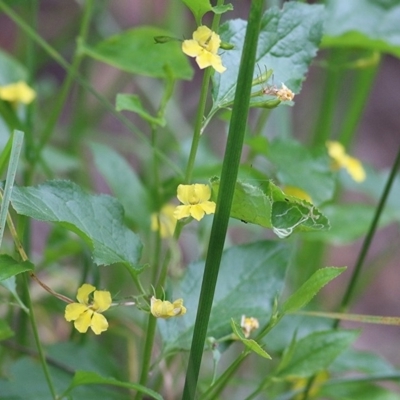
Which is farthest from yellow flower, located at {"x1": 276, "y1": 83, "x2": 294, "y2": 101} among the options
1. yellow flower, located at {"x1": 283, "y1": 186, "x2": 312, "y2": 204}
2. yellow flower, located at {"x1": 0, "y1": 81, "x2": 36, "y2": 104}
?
yellow flower, located at {"x1": 0, "y1": 81, "x2": 36, "y2": 104}

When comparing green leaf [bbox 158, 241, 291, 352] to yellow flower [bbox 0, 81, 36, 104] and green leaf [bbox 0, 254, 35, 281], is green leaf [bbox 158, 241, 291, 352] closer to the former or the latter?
green leaf [bbox 0, 254, 35, 281]

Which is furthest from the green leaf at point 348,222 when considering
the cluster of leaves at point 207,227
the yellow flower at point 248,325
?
the yellow flower at point 248,325

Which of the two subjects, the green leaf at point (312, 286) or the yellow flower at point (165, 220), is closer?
the green leaf at point (312, 286)

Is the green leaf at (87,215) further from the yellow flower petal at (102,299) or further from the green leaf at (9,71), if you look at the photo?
the green leaf at (9,71)

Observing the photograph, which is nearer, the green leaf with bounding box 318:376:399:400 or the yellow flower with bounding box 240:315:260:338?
the yellow flower with bounding box 240:315:260:338

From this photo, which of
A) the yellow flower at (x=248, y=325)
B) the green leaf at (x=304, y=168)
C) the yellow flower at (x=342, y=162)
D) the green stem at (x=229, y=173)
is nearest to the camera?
the green stem at (x=229, y=173)

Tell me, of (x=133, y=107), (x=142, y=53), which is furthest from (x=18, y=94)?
(x=133, y=107)
